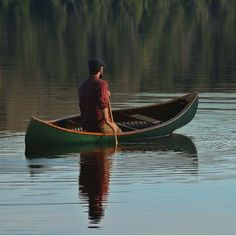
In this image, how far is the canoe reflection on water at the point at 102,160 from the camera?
64.8ft

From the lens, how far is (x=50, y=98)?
3481cm

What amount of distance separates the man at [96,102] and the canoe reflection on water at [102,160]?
0.54m

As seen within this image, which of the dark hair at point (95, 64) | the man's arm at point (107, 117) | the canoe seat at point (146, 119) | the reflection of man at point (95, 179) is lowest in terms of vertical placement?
the reflection of man at point (95, 179)

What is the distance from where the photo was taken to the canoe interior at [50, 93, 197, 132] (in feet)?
87.9

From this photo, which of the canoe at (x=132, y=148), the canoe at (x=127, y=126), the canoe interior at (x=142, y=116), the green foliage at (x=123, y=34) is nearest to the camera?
the canoe at (x=132, y=148)

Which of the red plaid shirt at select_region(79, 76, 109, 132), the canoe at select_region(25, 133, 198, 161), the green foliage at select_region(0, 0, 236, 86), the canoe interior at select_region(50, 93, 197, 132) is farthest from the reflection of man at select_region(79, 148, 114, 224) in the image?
the green foliage at select_region(0, 0, 236, 86)

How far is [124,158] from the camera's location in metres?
23.9

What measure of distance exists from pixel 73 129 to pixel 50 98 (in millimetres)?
8235

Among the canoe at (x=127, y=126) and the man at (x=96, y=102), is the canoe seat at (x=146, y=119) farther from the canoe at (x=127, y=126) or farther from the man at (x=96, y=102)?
the man at (x=96, y=102)

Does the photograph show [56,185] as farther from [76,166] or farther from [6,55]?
A: [6,55]

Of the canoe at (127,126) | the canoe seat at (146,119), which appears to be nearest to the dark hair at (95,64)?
the canoe at (127,126)

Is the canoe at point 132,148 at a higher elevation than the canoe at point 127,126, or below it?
below

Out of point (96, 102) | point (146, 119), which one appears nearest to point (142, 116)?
point (146, 119)

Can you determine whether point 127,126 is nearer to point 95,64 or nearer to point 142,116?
point 142,116
